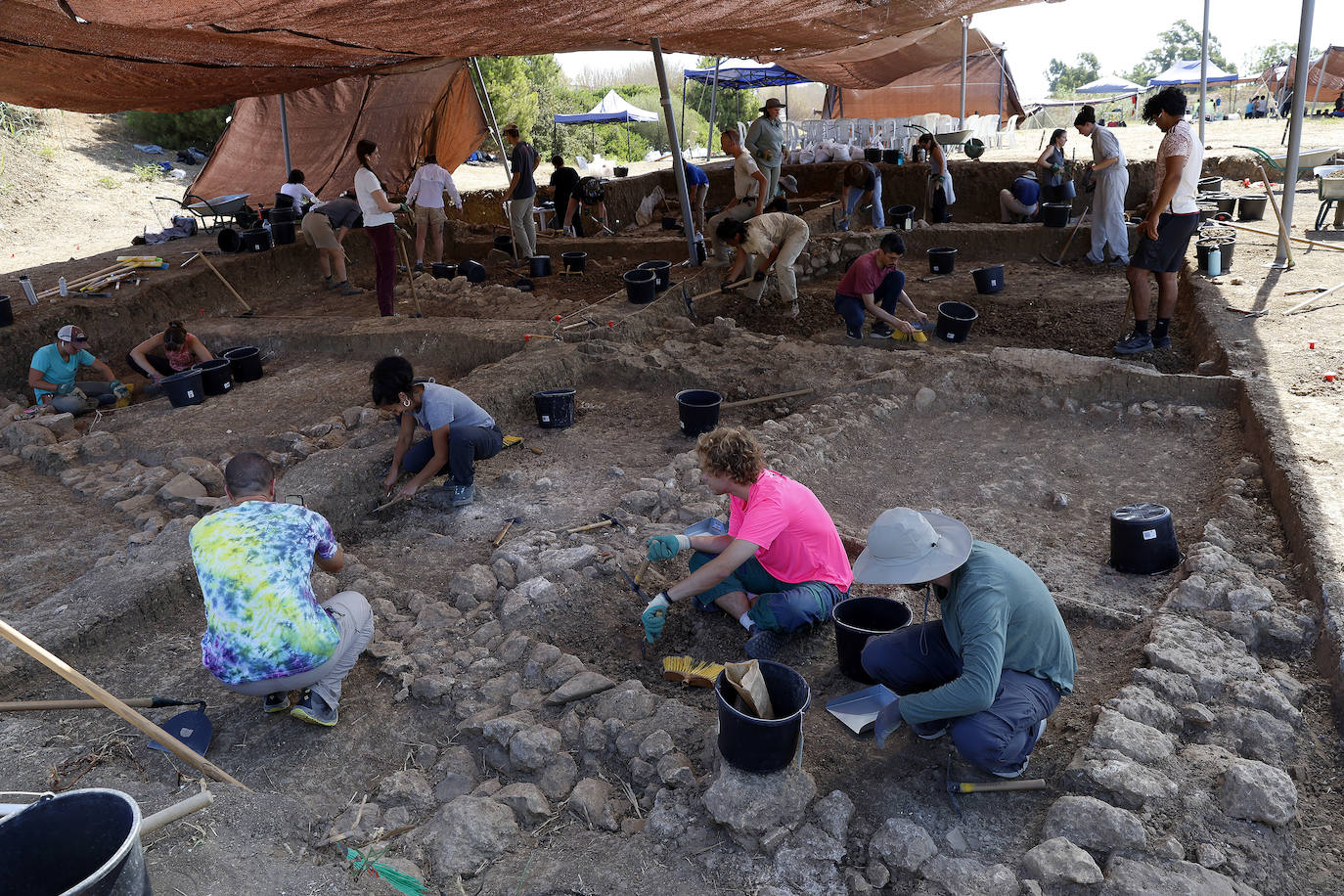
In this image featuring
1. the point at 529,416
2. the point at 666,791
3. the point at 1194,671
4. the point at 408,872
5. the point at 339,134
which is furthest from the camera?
the point at 339,134

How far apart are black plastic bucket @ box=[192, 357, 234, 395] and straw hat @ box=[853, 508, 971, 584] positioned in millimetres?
6288

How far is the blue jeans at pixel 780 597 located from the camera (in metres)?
3.38

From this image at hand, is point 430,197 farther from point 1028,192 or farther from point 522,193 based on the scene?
point 1028,192

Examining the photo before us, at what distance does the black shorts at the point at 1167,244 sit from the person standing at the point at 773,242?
2767 millimetres

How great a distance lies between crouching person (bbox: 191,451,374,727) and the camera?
2.84m

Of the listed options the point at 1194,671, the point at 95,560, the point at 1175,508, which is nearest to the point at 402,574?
the point at 95,560

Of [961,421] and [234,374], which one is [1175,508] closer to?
[961,421]

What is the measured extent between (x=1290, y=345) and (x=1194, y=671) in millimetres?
3886

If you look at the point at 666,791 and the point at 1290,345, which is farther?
the point at 1290,345

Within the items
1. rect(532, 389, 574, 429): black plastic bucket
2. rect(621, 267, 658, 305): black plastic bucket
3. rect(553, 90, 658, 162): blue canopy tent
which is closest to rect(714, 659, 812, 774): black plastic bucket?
rect(532, 389, 574, 429): black plastic bucket

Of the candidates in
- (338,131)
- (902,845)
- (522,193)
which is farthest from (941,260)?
(338,131)

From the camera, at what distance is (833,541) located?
3.46 m

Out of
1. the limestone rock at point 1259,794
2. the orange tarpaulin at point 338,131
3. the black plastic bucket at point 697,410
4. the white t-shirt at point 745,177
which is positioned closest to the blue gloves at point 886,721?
the limestone rock at point 1259,794

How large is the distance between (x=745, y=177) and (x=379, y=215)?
12.8ft
